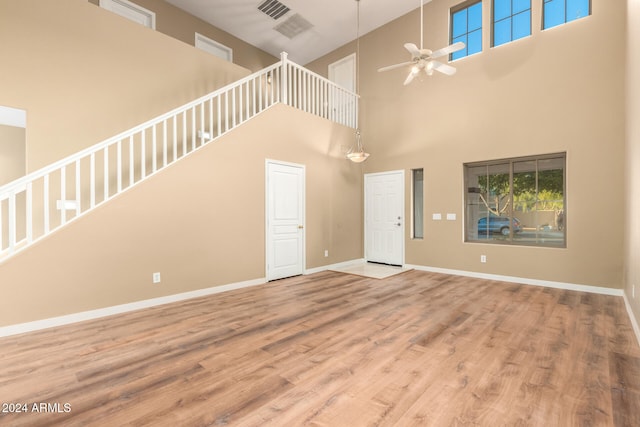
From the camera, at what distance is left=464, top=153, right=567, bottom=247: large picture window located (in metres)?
4.79

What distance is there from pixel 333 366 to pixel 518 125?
5.13 m

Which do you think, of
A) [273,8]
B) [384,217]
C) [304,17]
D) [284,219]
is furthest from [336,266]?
[273,8]

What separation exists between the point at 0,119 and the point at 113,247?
10.0 ft

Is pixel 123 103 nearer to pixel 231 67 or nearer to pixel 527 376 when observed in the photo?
pixel 231 67

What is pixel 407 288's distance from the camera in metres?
4.58

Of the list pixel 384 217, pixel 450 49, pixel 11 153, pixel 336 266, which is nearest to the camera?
pixel 450 49

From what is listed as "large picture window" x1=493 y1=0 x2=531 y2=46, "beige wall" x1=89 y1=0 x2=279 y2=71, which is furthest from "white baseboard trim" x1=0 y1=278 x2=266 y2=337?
"large picture window" x1=493 y1=0 x2=531 y2=46

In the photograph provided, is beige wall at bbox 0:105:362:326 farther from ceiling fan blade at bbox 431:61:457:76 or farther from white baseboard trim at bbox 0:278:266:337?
ceiling fan blade at bbox 431:61:457:76

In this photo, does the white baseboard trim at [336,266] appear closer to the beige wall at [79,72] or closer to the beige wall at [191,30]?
the beige wall at [79,72]

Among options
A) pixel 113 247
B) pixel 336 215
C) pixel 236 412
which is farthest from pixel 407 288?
pixel 113 247

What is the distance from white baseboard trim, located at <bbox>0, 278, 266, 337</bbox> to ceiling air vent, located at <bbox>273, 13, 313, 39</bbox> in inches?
238

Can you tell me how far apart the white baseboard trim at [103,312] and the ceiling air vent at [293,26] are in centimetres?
604

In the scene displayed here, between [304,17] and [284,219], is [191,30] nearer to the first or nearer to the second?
[304,17]

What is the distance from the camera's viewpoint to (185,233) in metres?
4.05
